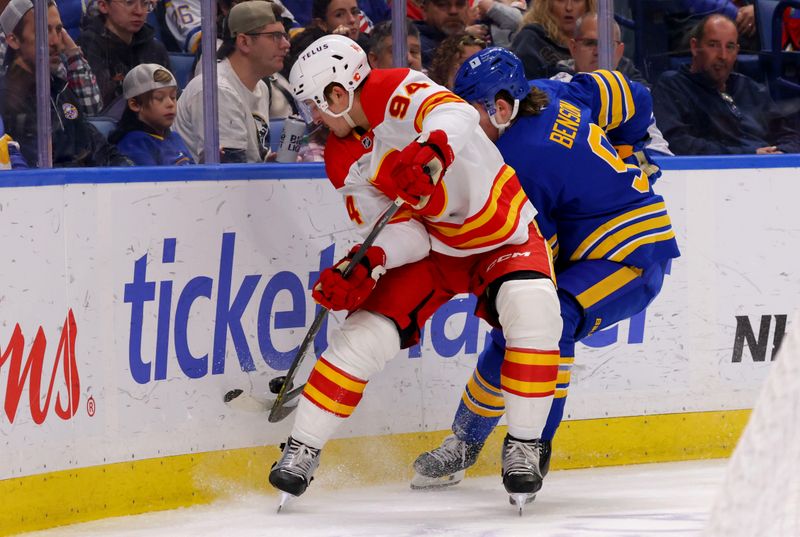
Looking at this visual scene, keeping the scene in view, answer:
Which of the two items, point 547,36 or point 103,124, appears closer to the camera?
point 103,124

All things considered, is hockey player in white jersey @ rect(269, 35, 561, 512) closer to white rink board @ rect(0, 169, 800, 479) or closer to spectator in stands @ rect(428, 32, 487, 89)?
white rink board @ rect(0, 169, 800, 479)

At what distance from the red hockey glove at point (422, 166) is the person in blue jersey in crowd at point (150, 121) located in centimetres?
81

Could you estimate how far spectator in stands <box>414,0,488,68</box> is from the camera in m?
3.94

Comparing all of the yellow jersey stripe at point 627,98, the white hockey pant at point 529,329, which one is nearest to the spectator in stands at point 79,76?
the white hockey pant at point 529,329

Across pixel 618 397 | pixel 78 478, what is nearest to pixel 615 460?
pixel 618 397

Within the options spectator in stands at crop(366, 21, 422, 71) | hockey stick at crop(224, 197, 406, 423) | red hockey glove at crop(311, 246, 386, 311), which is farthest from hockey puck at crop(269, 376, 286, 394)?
spectator in stands at crop(366, 21, 422, 71)

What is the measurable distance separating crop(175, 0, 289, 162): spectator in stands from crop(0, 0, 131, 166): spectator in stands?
39 centimetres

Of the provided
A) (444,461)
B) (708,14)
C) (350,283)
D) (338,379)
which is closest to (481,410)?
(444,461)

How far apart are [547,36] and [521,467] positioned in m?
1.50

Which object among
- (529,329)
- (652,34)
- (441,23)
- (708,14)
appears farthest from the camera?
(708,14)

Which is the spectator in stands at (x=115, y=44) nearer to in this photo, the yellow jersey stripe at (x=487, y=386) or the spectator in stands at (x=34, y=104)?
the spectator in stands at (x=34, y=104)

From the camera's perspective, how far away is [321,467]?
3.65 m

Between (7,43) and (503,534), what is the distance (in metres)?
1.66

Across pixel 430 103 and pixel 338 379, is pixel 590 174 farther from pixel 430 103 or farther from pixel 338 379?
pixel 338 379
